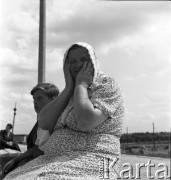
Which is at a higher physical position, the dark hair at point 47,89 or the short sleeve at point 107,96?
the dark hair at point 47,89

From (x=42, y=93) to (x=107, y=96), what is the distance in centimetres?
86

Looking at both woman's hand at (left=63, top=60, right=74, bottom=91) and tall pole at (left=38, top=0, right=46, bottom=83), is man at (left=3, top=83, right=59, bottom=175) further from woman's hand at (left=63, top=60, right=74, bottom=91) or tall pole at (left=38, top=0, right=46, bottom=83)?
tall pole at (left=38, top=0, right=46, bottom=83)

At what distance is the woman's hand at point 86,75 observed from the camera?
1.98 metres

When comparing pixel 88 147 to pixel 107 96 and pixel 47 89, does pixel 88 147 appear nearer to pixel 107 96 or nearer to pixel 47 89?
pixel 107 96

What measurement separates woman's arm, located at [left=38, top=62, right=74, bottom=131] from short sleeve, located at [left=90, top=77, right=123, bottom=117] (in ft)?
0.58

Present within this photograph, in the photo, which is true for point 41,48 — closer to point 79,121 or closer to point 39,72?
point 39,72

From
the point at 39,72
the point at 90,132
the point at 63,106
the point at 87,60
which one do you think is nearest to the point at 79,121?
the point at 90,132

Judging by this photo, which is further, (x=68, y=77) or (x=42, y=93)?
(x=42, y=93)

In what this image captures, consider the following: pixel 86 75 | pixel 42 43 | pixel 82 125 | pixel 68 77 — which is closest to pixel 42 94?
pixel 68 77

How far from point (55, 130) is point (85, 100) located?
13.7 inches

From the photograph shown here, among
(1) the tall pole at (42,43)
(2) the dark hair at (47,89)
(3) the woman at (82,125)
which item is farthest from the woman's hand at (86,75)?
(1) the tall pole at (42,43)

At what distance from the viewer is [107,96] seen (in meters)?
1.99

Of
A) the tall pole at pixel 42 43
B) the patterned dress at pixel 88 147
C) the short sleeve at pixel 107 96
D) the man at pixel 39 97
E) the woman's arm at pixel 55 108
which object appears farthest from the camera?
the tall pole at pixel 42 43

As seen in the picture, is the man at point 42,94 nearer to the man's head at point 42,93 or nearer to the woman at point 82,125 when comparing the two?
the man's head at point 42,93
